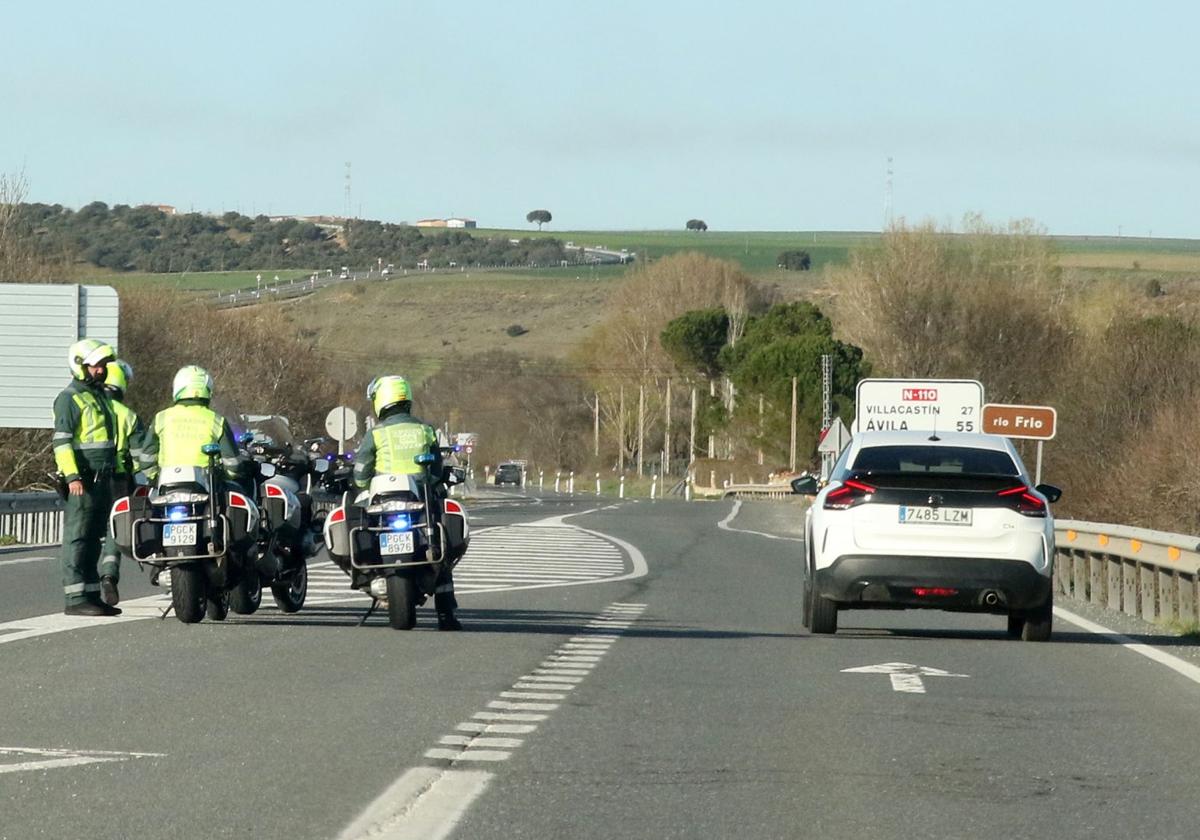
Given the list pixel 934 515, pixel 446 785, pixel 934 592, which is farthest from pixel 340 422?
pixel 446 785

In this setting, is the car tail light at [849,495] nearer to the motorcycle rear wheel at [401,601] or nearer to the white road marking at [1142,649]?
the white road marking at [1142,649]

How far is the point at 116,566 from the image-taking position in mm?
14180

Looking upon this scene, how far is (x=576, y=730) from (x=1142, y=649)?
6727 millimetres

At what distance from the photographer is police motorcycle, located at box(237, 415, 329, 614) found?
1420 centimetres

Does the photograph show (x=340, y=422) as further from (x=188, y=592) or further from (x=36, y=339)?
(x=188, y=592)

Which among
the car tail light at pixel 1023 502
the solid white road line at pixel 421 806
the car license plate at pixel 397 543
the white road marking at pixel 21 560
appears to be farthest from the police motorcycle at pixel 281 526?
the white road marking at pixel 21 560

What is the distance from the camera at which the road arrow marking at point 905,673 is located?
37.8ft

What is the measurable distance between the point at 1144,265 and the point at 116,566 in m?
137

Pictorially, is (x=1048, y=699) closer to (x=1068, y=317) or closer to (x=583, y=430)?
(x=1068, y=317)

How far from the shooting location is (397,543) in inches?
531

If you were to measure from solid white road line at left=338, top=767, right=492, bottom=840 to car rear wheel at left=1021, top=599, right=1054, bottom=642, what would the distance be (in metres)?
7.67

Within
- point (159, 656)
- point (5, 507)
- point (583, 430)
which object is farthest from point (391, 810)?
point (583, 430)

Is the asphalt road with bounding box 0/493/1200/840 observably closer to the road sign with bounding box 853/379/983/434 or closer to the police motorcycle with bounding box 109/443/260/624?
the police motorcycle with bounding box 109/443/260/624

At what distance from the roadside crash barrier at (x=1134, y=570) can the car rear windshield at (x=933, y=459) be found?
2.41 meters
